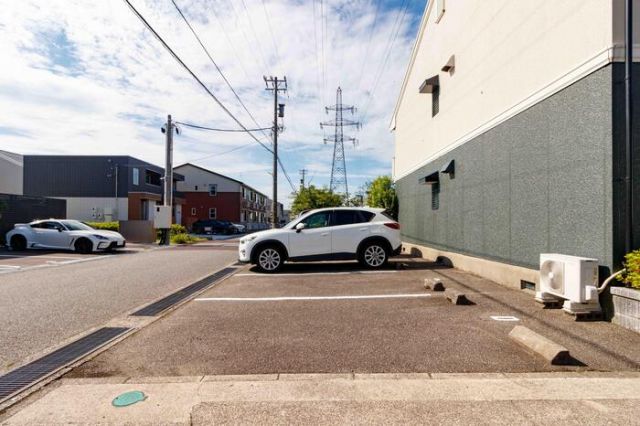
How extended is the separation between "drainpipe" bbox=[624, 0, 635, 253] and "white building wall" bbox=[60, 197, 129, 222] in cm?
3989

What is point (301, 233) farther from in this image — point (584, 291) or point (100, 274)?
point (584, 291)

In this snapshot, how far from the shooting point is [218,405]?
3.19 m

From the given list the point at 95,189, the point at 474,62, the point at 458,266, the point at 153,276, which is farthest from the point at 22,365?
the point at 95,189

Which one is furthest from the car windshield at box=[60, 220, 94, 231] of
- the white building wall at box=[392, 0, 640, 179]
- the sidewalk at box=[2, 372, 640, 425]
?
the sidewalk at box=[2, 372, 640, 425]

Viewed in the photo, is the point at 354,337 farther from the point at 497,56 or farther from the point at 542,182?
the point at 497,56

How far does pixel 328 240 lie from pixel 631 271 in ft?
21.8

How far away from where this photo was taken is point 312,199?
1266 inches

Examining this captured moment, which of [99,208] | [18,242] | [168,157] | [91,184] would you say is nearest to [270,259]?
[18,242]

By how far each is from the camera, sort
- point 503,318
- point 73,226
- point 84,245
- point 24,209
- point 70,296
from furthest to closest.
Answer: point 24,209 → point 73,226 → point 84,245 → point 70,296 → point 503,318

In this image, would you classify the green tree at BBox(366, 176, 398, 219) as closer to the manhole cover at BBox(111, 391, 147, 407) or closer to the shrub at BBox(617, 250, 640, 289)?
the shrub at BBox(617, 250, 640, 289)

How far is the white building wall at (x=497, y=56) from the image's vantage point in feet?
19.2

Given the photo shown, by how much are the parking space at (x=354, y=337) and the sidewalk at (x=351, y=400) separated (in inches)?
8.7

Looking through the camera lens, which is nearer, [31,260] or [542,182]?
[542,182]

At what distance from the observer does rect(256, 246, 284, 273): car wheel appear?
10.4 metres
